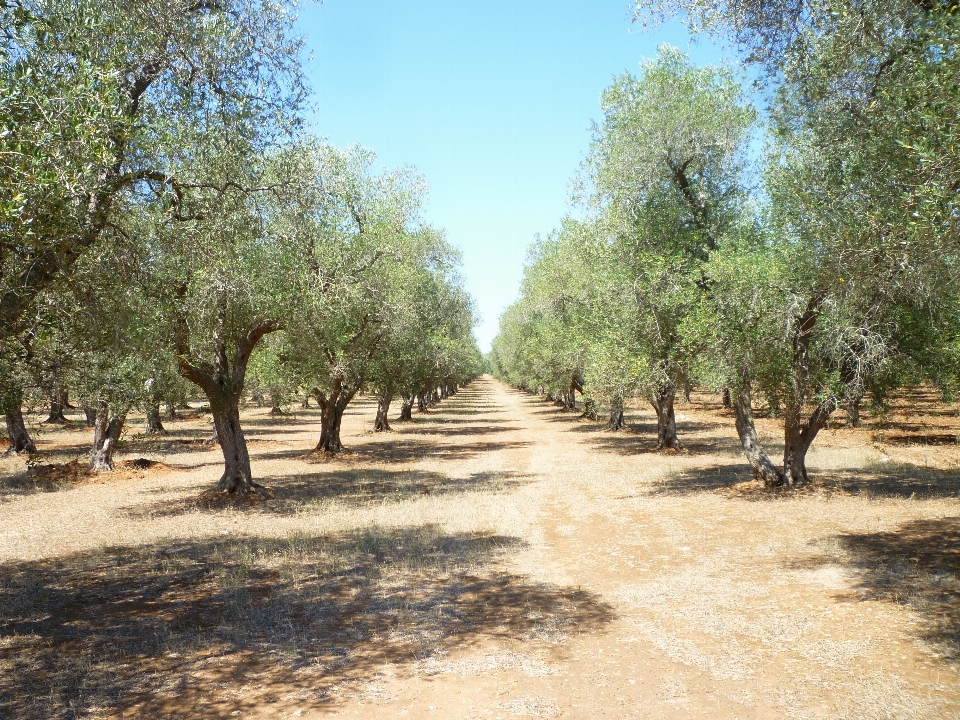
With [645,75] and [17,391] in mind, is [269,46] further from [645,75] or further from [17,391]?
[645,75]

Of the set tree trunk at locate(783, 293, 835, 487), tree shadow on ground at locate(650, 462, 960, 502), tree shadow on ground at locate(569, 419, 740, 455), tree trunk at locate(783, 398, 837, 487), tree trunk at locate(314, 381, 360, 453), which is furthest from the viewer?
tree shadow on ground at locate(569, 419, 740, 455)

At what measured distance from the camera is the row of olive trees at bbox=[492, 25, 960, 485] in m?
10.7

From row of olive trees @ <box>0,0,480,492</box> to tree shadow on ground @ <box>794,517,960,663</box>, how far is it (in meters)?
12.7

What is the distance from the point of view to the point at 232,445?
68.5 ft

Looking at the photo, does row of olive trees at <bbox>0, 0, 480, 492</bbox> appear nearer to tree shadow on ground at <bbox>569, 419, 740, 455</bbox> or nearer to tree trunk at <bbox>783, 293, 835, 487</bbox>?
tree trunk at <bbox>783, 293, 835, 487</bbox>

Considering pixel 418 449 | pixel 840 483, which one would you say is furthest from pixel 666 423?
pixel 418 449

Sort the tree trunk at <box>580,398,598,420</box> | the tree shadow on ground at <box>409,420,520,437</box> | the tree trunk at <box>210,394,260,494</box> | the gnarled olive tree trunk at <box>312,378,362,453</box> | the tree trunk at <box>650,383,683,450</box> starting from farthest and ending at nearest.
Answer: the tree trunk at <box>580,398,598,420</box>, the tree shadow on ground at <box>409,420,520,437</box>, the gnarled olive tree trunk at <box>312,378,362,453</box>, the tree trunk at <box>650,383,683,450</box>, the tree trunk at <box>210,394,260,494</box>

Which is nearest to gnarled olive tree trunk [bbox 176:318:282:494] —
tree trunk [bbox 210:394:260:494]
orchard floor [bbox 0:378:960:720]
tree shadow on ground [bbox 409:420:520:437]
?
tree trunk [bbox 210:394:260:494]

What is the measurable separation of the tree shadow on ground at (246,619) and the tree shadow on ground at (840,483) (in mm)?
9196

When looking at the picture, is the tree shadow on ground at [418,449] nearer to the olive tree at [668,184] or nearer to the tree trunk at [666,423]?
the tree trunk at [666,423]

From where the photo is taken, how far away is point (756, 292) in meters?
16.8

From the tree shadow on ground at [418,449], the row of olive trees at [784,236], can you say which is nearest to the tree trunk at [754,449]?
the row of olive trees at [784,236]

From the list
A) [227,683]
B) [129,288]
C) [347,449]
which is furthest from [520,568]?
[347,449]

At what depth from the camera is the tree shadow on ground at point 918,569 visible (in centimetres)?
938
